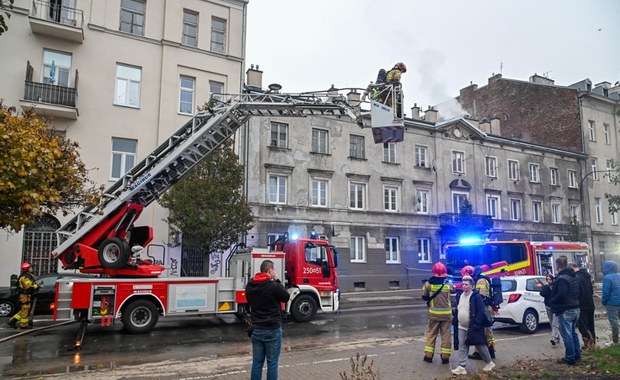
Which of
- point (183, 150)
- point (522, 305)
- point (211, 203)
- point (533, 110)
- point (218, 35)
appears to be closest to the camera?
point (522, 305)

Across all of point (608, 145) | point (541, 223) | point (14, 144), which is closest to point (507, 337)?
point (14, 144)

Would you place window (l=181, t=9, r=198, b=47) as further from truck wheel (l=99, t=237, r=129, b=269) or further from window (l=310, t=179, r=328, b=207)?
truck wheel (l=99, t=237, r=129, b=269)

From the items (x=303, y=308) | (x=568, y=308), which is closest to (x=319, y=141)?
(x=303, y=308)

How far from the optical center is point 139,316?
1179cm

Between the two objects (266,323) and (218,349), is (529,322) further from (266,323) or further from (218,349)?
(266,323)

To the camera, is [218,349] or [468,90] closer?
[218,349]

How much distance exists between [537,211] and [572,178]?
5.40 meters

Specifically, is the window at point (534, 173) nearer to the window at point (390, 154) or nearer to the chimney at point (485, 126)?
the chimney at point (485, 126)

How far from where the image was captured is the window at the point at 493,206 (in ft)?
107

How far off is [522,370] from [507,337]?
436 centimetres

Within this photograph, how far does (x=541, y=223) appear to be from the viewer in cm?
3522

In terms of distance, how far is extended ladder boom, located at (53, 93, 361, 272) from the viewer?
1191 cm

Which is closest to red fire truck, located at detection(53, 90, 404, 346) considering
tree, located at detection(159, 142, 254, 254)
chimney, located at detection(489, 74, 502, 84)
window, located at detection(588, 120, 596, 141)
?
tree, located at detection(159, 142, 254, 254)

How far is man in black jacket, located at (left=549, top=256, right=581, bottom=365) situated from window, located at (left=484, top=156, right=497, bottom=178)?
26.3m
